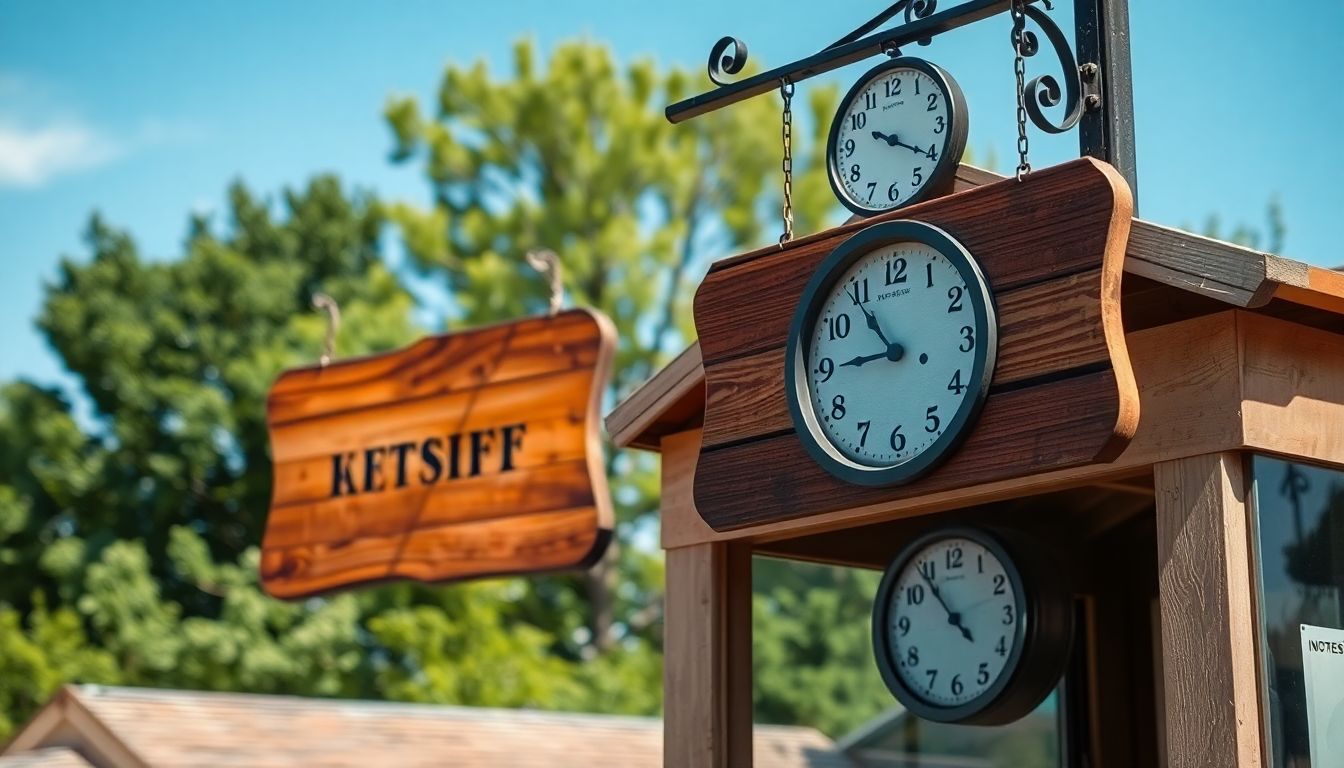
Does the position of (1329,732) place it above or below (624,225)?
below

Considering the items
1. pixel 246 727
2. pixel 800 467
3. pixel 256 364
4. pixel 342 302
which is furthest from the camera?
pixel 342 302

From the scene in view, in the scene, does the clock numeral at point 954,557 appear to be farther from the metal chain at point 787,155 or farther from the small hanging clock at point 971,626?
the metal chain at point 787,155

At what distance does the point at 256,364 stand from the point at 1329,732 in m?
16.9

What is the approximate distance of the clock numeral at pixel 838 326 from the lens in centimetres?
406

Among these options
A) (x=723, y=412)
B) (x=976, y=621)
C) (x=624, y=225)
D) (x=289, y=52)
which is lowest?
(x=976, y=621)

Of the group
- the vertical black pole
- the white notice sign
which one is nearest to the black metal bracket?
the vertical black pole

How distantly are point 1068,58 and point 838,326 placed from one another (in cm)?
84

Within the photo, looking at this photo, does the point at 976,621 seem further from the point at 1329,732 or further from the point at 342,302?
the point at 342,302

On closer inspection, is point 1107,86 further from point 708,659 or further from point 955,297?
point 708,659

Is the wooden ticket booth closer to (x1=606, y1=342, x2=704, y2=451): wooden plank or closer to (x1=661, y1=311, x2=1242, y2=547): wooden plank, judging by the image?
(x1=661, y1=311, x2=1242, y2=547): wooden plank

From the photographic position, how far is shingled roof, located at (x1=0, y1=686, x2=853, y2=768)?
9.38 meters

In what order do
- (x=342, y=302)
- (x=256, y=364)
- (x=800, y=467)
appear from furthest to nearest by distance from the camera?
(x=342, y=302) < (x=256, y=364) < (x=800, y=467)

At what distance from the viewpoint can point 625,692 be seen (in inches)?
728

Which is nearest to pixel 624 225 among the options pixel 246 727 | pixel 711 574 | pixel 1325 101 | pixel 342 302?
pixel 342 302
